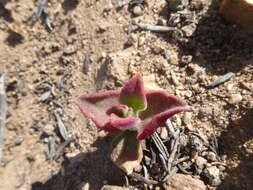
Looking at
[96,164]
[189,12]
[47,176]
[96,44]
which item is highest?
[189,12]

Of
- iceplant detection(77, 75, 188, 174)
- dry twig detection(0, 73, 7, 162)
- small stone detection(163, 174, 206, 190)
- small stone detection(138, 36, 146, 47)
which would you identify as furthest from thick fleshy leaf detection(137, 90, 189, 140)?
dry twig detection(0, 73, 7, 162)

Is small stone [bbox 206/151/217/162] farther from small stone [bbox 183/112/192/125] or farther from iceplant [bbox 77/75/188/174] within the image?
iceplant [bbox 77/75/188/174]

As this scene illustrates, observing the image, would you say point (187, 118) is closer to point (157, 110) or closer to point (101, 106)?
point (157, 110)

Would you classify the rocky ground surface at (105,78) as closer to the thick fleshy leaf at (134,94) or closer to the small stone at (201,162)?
the small stone at (201,162)

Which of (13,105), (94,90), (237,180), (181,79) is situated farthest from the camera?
(13,105)

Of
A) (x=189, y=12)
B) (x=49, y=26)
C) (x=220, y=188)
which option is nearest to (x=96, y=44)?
(x=49, y=26)

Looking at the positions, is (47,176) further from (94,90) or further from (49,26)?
(49,26)

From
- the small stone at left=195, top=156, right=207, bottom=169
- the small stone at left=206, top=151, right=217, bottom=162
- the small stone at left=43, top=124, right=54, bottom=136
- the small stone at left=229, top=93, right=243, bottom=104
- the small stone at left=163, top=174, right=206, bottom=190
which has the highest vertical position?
the small stone at left=229, top=93, right=243, bottom=104

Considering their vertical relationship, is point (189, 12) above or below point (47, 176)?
above
